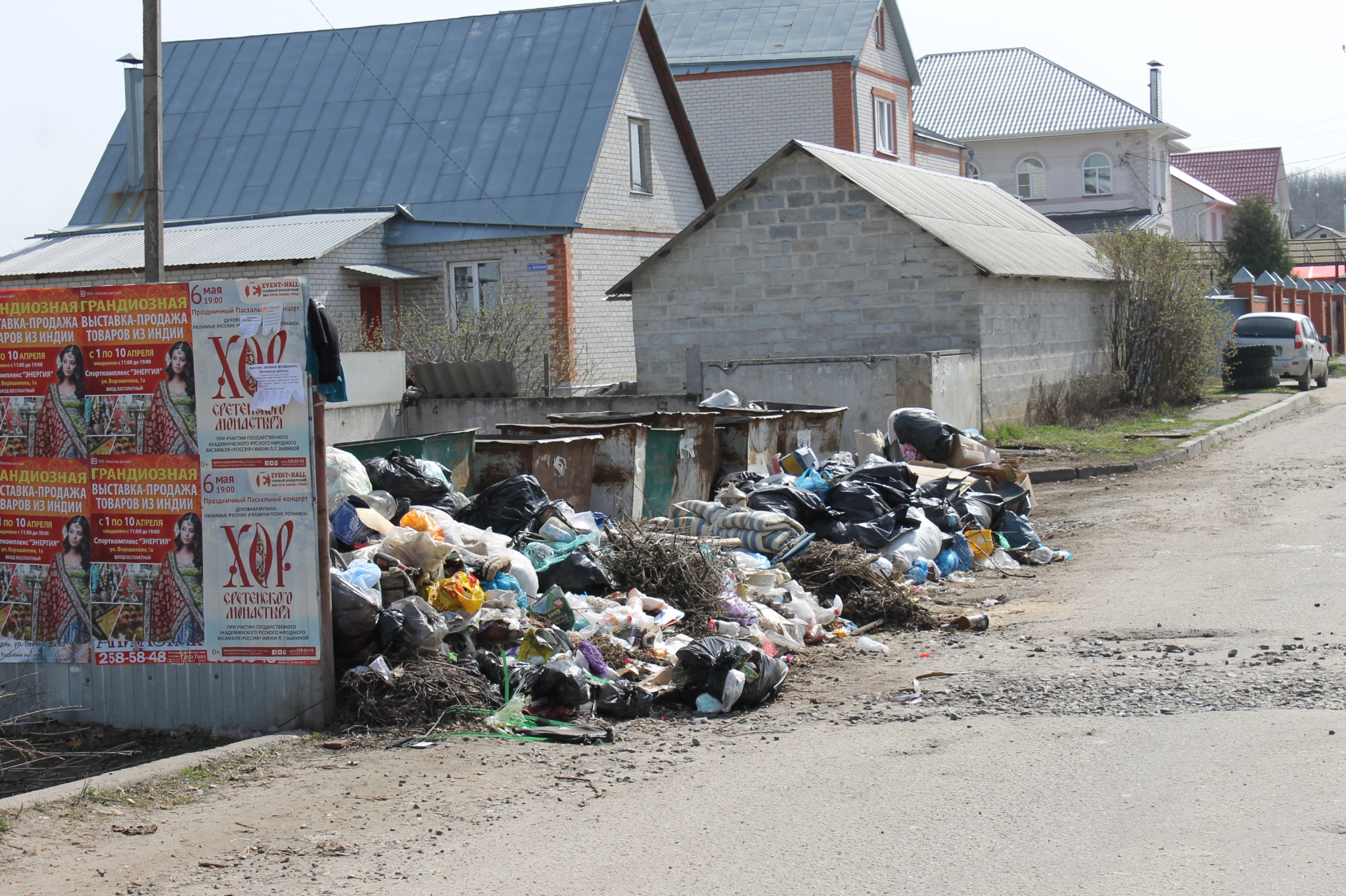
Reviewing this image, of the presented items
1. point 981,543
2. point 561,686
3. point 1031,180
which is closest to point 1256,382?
point 981,543

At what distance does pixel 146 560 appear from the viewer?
6035 mm

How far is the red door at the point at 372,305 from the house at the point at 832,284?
20.4 ft

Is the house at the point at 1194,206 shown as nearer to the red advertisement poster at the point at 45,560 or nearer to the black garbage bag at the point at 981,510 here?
the black garbage bag at the point at 981,510

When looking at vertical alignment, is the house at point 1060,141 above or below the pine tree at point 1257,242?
above

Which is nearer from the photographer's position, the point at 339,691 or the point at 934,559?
the point at 339,691

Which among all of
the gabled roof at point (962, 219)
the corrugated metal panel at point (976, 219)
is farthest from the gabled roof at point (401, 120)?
the corrugated metal panel at point (976, 219)

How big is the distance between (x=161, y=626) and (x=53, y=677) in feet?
2.14

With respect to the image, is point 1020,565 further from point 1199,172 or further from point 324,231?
point 1199,172

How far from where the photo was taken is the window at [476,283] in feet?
80.3

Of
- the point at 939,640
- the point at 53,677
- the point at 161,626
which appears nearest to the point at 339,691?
the point at 161,626

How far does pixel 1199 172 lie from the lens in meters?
75.5

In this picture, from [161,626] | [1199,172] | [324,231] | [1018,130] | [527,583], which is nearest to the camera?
[161,626]

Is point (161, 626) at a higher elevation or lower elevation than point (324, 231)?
lower

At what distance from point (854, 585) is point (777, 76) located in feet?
99.0
